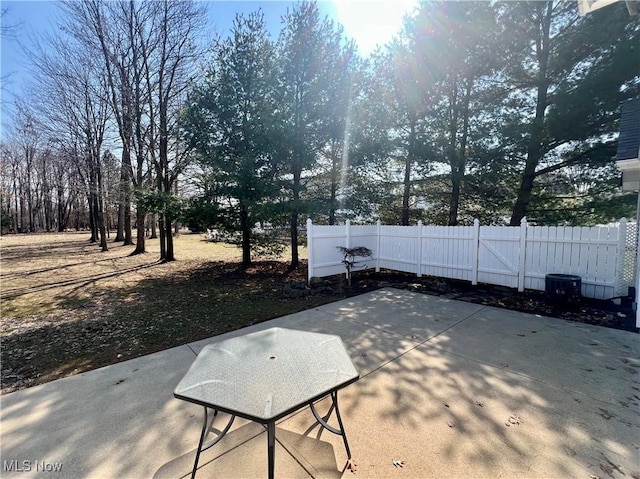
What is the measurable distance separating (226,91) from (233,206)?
131 inches

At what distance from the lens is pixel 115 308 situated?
5.33m

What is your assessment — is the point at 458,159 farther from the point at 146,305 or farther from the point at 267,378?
the point at 146,305

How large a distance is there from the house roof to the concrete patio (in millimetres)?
2940

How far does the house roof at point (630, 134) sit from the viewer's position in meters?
4.34

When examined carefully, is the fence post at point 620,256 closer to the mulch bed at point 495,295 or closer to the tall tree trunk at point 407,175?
the mulch bed at point 495,295

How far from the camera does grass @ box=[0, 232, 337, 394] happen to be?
3.45 m

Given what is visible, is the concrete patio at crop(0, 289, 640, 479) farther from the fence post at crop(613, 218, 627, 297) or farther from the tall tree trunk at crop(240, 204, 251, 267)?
the tall tree trunk at crop(240, 204, 251, 267)

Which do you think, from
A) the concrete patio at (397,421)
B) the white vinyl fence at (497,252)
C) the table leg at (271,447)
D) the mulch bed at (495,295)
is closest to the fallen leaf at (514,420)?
the concrete patio at (397,421)

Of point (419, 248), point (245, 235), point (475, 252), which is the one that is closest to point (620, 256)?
point (475, 252)

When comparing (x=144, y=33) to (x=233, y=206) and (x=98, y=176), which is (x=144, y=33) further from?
(x=233, y=206)

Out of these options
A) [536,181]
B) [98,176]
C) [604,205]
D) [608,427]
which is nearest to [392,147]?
[536,181]

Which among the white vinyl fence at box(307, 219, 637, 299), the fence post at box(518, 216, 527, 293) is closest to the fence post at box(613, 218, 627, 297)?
the white vinyl fence at box(307, 219, 637, 299)

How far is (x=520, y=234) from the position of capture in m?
6.00

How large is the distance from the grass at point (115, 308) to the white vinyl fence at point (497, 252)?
1.81 meters
